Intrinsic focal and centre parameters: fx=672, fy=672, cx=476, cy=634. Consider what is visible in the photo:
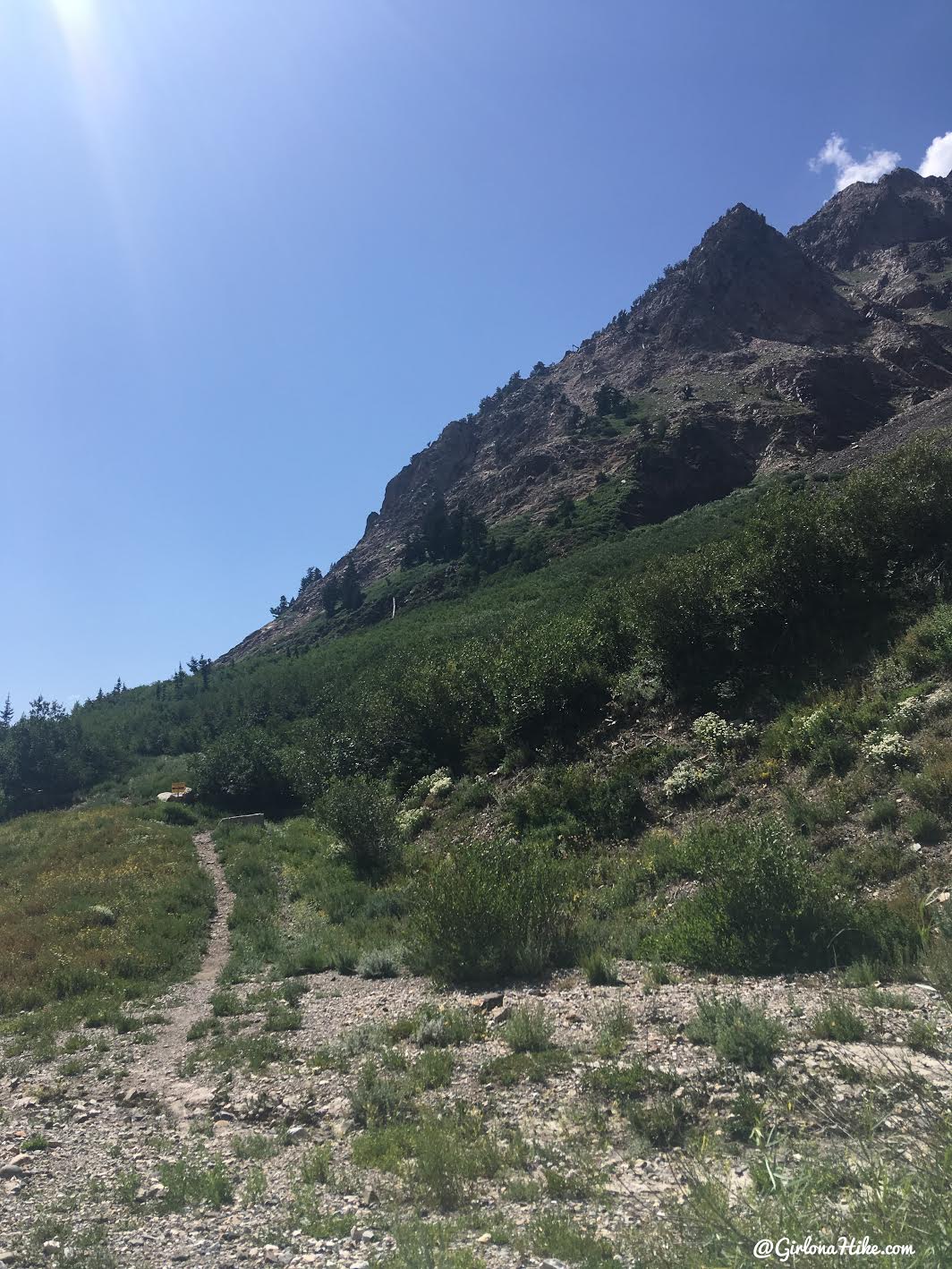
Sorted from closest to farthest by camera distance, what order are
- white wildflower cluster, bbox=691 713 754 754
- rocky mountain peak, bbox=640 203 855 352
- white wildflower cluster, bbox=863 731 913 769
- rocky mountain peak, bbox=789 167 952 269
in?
1. white wildflower cluster, bbox=863 731 913 769
2. white wildflower cluster, bbox=691 713 754 754
3. rocky mountain peak, bbox=640 203 855 352
4. rocky mountain peak, bbox=789 167 952 269

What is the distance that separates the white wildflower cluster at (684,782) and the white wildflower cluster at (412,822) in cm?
804

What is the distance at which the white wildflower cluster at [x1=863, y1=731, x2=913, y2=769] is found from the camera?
990 centimetres

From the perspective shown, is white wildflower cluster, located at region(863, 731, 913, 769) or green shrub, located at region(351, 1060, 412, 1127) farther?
white wildflower cluster, located at region(863, 731, 913, 769)

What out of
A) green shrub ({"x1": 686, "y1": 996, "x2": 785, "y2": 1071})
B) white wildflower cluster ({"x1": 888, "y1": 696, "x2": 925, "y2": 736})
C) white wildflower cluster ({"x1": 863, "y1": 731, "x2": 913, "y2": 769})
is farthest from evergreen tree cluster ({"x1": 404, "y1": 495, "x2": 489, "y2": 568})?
green shrub ({"x1": 686, "y1": 996, "x2": 785, "y2": 1071})

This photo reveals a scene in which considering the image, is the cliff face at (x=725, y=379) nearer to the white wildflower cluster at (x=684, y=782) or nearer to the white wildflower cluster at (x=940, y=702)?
the white wildflower cluster at (x=940, y=702)

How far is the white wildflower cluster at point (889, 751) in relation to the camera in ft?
32.5

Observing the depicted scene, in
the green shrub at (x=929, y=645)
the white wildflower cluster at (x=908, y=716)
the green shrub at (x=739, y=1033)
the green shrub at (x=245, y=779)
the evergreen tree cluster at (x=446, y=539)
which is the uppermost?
the evergreen tree cluster at (x=446, y=539)

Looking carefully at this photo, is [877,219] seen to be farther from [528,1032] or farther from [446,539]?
[528,1032]

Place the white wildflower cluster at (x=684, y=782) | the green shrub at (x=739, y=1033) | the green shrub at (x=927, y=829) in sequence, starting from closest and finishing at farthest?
1. the green shrub at (x=739, y=1033)
2. the green shrub at (x=927, y=829)
3. the white wildflower cluster at (x=684, y=782)

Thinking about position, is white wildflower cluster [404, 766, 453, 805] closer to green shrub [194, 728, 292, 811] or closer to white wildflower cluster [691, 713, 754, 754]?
white wildflower cluster [691, 713, 754, 754]

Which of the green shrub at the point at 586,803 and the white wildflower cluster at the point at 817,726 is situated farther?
the green shrub at the point at 586,803

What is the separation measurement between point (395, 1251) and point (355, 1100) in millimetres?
2185

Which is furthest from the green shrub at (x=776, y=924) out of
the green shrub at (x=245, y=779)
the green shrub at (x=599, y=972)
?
the green shrub at (x=245, y=779)

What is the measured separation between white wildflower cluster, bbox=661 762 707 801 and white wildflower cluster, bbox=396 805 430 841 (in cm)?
804
